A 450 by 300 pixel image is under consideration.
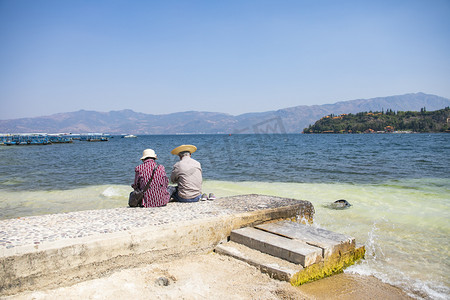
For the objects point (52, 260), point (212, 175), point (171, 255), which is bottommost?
point (212, 175)

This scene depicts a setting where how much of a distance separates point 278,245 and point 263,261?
0.35 meters

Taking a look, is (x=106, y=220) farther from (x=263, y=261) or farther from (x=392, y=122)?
(x=392, y=122)

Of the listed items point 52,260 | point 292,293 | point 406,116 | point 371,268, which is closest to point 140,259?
point 52,260

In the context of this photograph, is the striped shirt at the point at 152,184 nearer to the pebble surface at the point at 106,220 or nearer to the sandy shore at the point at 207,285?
the pebble surface at the point at 106,220

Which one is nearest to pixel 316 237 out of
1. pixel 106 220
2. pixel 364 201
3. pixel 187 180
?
pixel 187 180

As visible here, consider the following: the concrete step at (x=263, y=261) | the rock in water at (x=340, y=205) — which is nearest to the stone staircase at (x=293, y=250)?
the concrete step at (x=263, y=261)

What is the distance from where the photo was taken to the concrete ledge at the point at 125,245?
3477 mm

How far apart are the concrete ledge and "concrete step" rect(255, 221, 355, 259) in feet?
1.35

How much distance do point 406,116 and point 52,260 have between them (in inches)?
6602

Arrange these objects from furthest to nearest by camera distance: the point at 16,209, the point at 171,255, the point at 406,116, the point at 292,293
Answer: the point at 406,116 < the point at 16,209 < the point at 171,255 < the point at 292,293

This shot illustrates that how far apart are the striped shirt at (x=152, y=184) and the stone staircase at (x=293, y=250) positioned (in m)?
1.72

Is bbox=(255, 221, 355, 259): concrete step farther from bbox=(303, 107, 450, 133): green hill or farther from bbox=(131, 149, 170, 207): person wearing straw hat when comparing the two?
bbox=(303, 107, 450, 133): green hill

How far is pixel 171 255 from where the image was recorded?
4.58 m

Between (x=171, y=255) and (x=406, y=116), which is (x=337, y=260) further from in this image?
(x=406, y=116)
